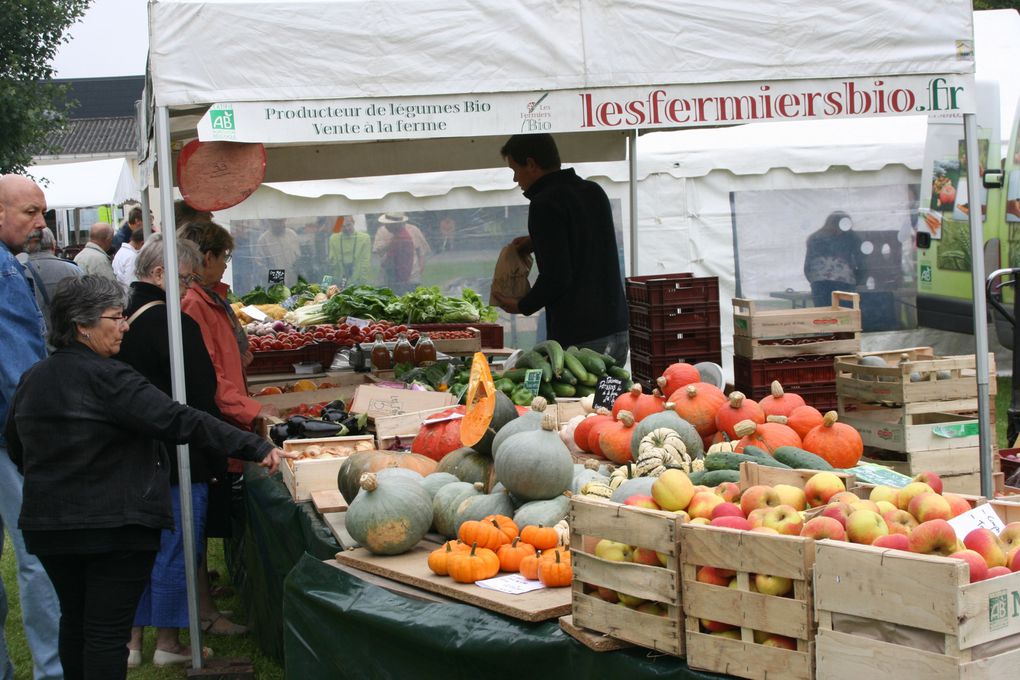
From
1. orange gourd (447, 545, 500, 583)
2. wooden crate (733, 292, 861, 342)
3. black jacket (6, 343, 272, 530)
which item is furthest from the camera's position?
wooden crate (733, 292, 861, 342)

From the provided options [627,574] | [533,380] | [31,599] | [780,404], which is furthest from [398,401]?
[627,574]

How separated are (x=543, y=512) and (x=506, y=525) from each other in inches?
4.9

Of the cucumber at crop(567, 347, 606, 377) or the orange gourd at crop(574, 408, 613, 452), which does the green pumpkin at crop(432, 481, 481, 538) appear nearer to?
the orange gourd at crop(574, 408, 613, 452)

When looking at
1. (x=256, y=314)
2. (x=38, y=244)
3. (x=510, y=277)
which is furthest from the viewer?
(x=256, y=314)

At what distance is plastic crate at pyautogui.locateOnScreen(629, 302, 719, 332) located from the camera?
20.0 ft

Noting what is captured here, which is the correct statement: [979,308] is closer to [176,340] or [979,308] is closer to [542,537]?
[542,537]

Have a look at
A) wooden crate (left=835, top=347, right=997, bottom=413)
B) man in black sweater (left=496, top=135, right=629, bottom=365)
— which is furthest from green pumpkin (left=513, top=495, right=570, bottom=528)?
man in black sweater (left=496, top=135, right=629, bottom=365)

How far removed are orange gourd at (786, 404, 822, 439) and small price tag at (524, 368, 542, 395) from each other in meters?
1.46

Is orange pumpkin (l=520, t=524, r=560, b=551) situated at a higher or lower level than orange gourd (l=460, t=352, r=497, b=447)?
lower

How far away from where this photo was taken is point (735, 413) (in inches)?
154

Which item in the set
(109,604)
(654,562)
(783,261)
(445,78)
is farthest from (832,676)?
(783,261)

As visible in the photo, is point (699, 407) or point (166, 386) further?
point (166, 386)

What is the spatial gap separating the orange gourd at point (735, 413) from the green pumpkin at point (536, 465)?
0.76 metres

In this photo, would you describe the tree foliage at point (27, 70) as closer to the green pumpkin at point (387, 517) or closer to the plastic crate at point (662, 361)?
the plastic crate at point (662, 361)
